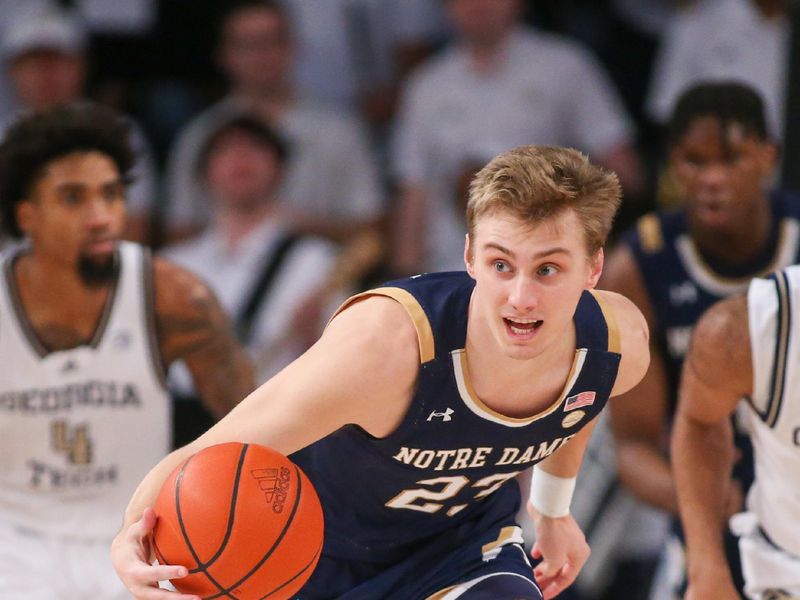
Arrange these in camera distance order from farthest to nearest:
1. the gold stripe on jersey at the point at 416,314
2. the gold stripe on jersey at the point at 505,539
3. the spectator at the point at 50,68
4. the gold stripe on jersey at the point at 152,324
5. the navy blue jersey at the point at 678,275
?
the spectator at the point at 50,68, the navy blue jersey at the point at 678,275, the gold stripe on jersey at the point at 152,324, the gold stripe on jersey at the point at 505,539, the gold stripe on jersey at the point at 416,314

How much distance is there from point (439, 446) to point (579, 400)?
16.0 inches

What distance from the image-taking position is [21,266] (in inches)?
199

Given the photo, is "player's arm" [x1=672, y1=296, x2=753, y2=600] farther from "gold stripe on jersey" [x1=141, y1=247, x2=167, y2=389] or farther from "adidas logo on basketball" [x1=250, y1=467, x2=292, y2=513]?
"gold stripe on jersey" [x1=141, y1=247, x2=167, y2=389]

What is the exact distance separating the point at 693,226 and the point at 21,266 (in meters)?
2.64

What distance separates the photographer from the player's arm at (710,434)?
4129mm

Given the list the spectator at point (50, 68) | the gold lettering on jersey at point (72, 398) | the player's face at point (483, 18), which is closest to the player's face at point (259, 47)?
the spectator at point (50, 68)

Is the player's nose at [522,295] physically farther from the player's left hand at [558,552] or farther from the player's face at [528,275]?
the player's left hand at [558,552]

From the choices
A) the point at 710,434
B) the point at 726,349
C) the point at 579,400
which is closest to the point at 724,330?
the point at 726,349

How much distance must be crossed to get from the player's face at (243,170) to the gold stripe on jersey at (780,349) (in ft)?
12.1

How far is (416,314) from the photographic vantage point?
3.54 m

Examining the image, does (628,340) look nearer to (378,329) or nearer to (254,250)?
(378,329)

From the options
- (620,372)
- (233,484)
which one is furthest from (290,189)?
(233,484)

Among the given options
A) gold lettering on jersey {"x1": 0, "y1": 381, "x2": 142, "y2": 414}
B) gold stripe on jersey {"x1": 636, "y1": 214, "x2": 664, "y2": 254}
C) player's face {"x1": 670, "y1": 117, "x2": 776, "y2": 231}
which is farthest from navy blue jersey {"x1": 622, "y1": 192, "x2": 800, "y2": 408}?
gold lettering on jersey {"x1": 0, "y1": 381, "x2": 142, "y2": 414}

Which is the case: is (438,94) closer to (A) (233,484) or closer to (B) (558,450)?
(B) (558,450)
